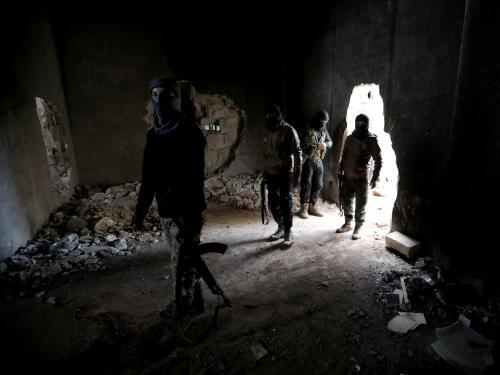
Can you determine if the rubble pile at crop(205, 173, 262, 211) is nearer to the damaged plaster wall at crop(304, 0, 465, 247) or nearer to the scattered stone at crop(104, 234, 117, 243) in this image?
the scattered stone at crop(104, 234, 117, 243)

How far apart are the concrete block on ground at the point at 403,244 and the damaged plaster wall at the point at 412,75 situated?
0.14 meters

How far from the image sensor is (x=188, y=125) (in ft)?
7.68

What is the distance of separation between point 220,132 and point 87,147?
3088 mm

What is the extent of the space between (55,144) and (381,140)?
7.01 m

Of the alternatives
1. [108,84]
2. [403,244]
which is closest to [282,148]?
[403,244]

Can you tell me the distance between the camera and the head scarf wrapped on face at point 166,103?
90.4 inches

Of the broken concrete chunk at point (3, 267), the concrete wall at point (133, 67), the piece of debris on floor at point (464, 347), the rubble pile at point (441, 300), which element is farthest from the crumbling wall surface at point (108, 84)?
the piece of debris on floor at point (464, 347)

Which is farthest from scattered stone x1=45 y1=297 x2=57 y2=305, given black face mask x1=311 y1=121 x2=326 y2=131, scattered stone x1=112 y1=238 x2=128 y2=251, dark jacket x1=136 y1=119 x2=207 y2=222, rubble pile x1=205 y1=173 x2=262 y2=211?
black face mask x1=311 y1=121 x2=326 y2=131

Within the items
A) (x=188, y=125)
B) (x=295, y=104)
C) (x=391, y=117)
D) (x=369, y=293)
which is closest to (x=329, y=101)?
(x=295, y=104)

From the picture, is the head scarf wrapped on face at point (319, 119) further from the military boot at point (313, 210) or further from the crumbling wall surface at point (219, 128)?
the crumbling wall surface at point (219, 128)

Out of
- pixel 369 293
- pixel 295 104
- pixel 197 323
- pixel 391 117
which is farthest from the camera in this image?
pixel 295 104

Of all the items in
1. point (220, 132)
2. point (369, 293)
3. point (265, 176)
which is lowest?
point (369, 293)

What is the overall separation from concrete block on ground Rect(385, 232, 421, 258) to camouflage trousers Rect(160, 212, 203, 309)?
2.78m

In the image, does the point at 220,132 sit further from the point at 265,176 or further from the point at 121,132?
the point at 265,176
